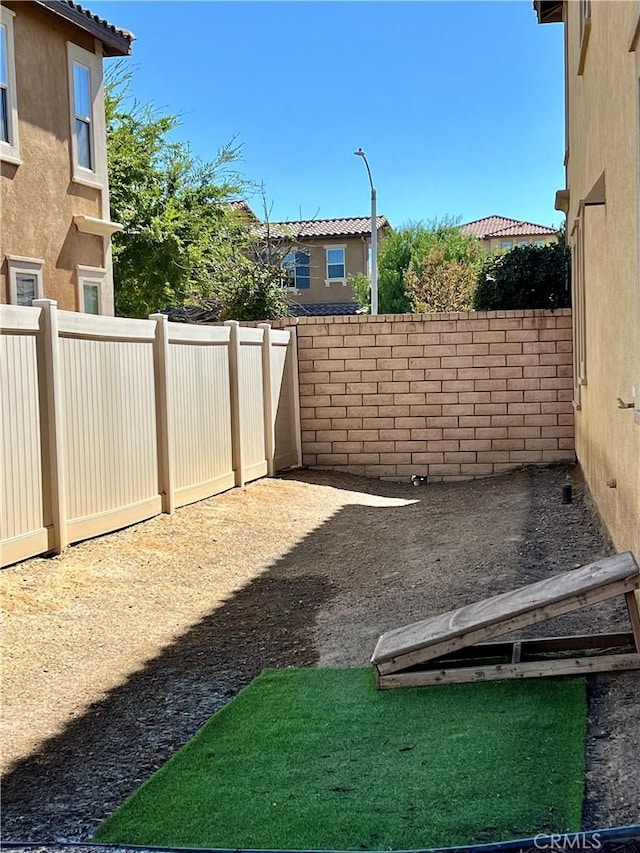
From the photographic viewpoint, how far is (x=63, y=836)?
163 inches

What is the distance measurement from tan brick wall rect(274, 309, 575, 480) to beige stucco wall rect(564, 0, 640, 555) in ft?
13.8

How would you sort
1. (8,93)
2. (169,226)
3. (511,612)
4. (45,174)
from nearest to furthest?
(511,612)
(8,93)
(45,174)
(169,226)

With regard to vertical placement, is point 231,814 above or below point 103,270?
below

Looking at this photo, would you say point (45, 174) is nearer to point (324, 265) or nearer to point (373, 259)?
point (373, 259)

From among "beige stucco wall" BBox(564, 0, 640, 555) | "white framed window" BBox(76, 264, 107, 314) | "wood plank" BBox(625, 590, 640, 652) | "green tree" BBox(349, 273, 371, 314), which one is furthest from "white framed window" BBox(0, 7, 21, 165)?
"green tree" BBox(349, 273, 371, 314)

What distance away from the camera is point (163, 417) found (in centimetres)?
1103

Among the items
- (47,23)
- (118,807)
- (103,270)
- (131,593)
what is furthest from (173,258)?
(118,807)

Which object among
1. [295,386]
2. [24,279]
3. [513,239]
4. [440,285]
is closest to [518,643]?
[295,386]

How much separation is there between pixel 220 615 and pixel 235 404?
5641 mm

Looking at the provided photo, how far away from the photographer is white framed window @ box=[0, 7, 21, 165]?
13555mm

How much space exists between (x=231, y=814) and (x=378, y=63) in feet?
51.4

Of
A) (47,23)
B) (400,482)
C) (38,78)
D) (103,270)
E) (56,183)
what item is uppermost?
(47,23)

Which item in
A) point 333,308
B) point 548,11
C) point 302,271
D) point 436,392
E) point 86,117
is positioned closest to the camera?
point 436,392

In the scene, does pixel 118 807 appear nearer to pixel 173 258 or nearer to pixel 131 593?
pixel 131 593
